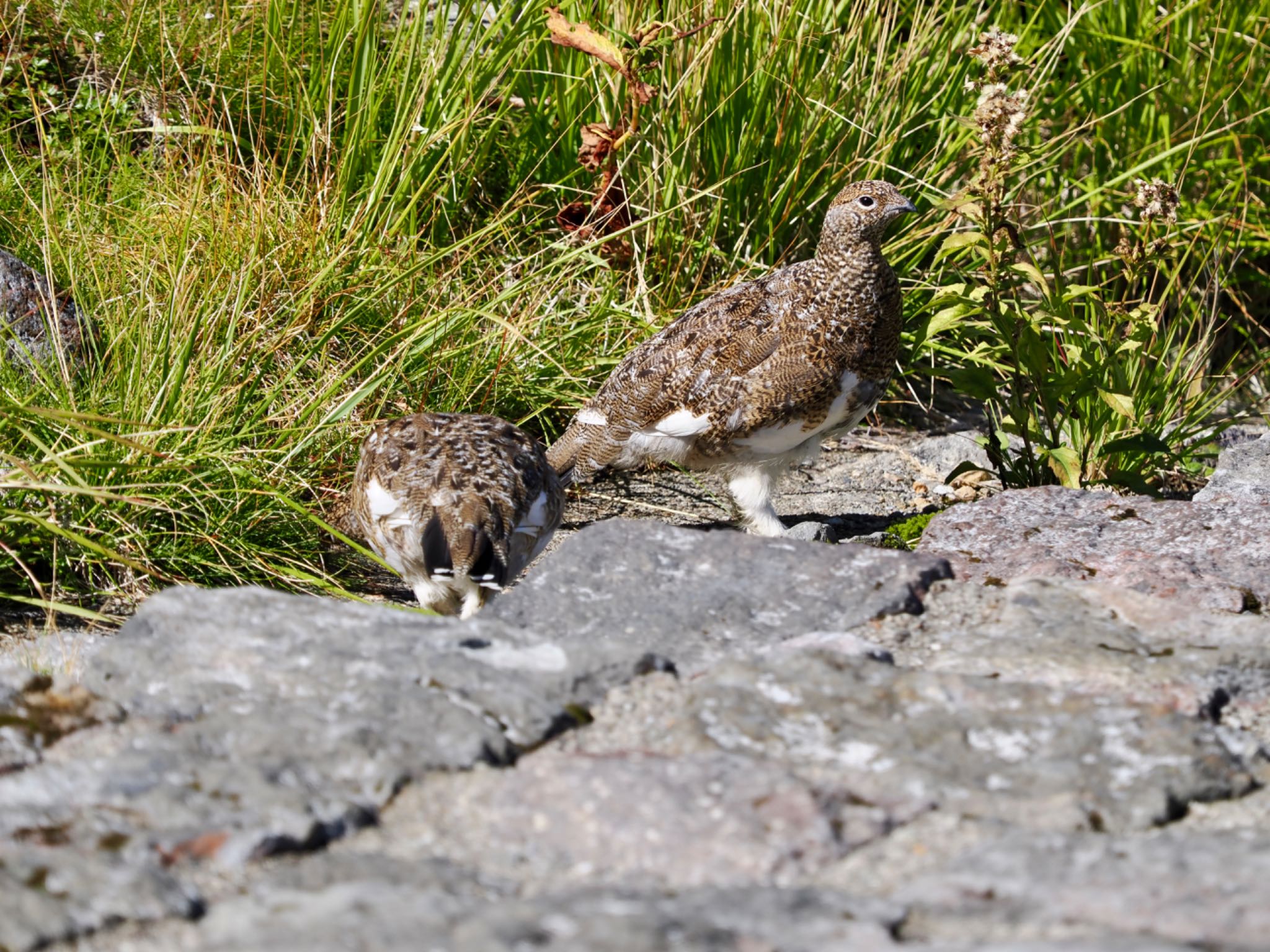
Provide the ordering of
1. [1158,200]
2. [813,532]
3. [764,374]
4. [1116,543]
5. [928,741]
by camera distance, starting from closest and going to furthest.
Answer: [928,741] → [1116,543] → [1158,200] → [764,374] → [813,532]

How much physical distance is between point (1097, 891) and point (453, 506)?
217cm

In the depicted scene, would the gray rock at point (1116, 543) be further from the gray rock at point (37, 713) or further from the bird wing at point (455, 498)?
the gray rock at point (37, 713)

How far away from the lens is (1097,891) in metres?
1.33

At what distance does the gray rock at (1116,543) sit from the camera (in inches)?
95.3

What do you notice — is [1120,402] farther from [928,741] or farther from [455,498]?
[928,741]

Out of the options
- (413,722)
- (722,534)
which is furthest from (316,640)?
(722,534)

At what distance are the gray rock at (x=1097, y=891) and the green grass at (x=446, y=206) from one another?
7.27 feet

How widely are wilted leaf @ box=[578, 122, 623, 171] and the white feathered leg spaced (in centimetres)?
143

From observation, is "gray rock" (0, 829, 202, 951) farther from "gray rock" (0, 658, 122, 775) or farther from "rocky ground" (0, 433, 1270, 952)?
"gray rock" (0, 658, 122, 775)

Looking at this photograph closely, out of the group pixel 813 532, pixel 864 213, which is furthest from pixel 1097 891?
pixel 864 213

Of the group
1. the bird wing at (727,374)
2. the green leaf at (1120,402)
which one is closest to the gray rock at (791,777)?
the green leaf at (1120,402)

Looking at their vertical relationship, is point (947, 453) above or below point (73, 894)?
below

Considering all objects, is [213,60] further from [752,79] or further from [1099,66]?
[1099,66]

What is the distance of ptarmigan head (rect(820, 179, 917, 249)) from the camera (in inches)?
163
